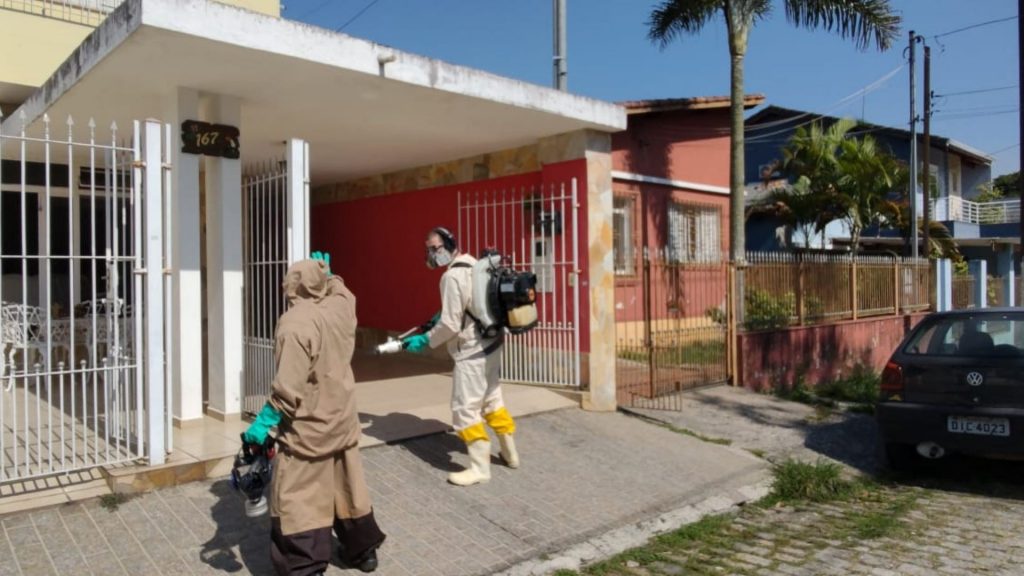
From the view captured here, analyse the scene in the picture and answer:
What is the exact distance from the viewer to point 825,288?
12.3 metres

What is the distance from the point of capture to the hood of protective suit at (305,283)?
3.73 metres

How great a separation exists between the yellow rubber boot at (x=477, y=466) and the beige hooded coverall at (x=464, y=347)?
0.05 m

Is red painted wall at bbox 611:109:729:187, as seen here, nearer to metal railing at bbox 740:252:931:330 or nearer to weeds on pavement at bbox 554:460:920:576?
metal railing at bbox 740:252:931:330

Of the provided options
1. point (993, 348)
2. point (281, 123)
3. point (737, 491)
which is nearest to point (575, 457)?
point (737, 491)

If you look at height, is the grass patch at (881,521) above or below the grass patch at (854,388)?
below

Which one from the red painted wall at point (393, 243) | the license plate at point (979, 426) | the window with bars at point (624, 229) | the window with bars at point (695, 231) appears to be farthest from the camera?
the window with bars at point (695, 231)

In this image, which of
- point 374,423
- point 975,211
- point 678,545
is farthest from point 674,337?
point 975,211

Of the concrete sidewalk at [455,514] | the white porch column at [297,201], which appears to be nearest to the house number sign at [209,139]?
the white porch column at [297,201]

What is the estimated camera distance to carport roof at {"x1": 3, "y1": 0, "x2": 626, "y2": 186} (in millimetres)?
5062

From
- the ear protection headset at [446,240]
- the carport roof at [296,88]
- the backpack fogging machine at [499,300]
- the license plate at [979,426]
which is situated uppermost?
the carport roof at [296,88]

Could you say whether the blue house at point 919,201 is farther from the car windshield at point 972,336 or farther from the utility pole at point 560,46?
the car windshield at point 972,336

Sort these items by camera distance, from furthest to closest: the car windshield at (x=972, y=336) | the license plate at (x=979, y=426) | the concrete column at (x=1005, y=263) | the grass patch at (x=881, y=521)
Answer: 1. the concrete column at (x=1005, y=263)
2. the car windshield at (x=972, y=336)
3. the license plate at (x=979, y=426)
4. the grass patch at (x=881, y=521)

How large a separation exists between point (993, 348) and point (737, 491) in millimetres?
2441

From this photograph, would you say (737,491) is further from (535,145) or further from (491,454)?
(535,145)
